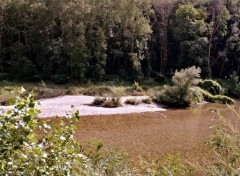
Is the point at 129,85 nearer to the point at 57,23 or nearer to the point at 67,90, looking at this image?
the point at 67,90

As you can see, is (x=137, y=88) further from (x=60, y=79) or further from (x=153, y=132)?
(x=153, y=132)

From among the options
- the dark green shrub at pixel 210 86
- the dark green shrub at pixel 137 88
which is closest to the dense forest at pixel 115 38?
the dark green shrub at pixel 137 88

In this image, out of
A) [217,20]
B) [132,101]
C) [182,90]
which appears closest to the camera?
[132,101]

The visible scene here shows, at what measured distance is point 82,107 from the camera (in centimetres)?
2425

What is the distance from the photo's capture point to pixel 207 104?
31.3 m

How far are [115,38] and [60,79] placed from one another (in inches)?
363

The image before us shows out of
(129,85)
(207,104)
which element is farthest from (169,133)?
(129,85)

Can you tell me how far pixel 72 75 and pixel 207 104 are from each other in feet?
45.8

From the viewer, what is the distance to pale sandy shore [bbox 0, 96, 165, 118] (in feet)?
73.9

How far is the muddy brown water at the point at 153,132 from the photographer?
1362 centimetres

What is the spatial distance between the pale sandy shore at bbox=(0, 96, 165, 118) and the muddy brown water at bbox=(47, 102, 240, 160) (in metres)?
1.34

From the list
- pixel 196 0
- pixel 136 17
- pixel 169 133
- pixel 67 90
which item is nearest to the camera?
pixel 169 133

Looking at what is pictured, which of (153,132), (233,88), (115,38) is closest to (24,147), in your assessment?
(153,132)

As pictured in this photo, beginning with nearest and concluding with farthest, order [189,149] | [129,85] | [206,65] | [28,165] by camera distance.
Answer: [28,165] < [189,149] < [129,85] < [206,65]
